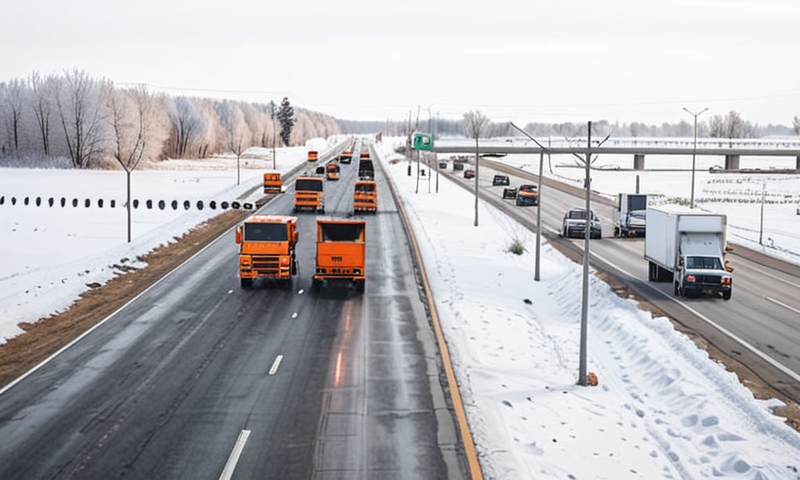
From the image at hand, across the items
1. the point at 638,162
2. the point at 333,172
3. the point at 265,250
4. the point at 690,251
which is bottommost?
the point at 265,250

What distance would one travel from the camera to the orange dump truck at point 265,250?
3064 cm

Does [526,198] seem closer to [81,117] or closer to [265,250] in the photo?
[265,250]

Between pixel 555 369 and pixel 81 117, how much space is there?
133523 millimetres

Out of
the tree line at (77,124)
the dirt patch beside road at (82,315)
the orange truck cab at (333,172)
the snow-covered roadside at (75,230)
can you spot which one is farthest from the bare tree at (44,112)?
the dirt patch beside road at (82,315)

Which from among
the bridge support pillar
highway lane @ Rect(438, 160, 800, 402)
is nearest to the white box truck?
highway lane @ Rect(438, 160, 800, 402)

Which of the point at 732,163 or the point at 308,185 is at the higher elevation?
the point at 732,163

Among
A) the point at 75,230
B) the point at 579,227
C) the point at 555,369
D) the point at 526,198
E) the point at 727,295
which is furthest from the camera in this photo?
the point at 526,198

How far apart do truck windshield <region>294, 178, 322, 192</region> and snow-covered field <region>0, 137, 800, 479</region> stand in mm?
12564

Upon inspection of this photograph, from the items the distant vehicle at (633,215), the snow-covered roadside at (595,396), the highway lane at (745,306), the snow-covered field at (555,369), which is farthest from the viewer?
the distant vehicle at (633,215)

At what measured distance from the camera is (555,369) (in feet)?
69.4

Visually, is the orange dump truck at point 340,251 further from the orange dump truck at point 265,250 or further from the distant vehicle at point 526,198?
the distant vehicle at point 526,198

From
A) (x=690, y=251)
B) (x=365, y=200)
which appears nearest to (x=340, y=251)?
(x=690, y=251)

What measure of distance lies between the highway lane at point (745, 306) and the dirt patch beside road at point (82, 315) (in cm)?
1941

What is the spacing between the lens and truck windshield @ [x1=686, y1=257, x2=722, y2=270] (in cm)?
3133
